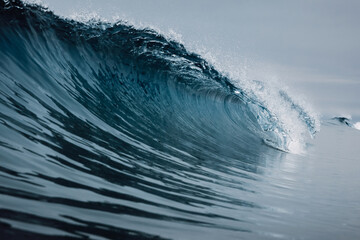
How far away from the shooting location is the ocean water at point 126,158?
163 centimetres

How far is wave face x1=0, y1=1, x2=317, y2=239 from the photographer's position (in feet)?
5.32

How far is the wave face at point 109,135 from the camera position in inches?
63.8

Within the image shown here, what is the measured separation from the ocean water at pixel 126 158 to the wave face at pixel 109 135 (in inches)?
0.5

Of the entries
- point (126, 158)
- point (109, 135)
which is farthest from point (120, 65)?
point (126, 158)

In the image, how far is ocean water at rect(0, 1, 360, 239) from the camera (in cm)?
163

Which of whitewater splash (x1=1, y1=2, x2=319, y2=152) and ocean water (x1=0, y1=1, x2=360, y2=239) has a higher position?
whitewater splash (x1=1, y1=2, x2=319, y2=152)

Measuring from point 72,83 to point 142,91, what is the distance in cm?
208

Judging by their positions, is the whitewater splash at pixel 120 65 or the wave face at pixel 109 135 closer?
the wave face at pixel 109 135

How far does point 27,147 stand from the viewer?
7.23ft

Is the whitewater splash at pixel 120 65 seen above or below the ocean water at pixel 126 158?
above

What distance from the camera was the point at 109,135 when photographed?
11.7ft

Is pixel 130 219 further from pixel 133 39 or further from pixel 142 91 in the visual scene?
pixel 133 39

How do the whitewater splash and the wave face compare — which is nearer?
the wave face

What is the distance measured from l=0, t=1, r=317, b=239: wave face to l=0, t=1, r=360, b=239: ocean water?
0.01 meters
